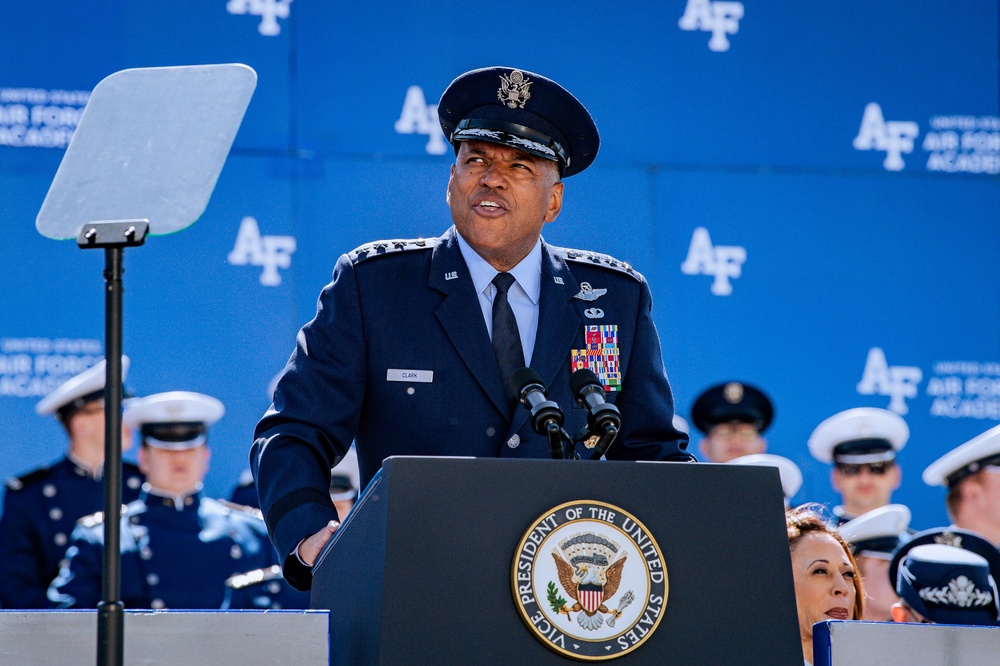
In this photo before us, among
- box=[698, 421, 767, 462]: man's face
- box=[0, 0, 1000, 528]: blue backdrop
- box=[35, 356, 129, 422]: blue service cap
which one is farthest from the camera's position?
box=[698, 421, 767, 462]: man's face

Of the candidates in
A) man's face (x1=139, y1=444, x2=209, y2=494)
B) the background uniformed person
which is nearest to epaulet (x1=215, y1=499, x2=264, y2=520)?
man's face (x1=139, y1=444, x2=209, y2=494)

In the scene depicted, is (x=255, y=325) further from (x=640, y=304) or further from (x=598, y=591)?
(x=598, y=591)

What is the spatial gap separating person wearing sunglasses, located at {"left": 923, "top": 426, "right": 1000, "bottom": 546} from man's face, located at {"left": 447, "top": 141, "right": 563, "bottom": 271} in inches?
119

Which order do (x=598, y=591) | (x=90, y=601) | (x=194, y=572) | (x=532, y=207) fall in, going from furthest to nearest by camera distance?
(x=194, y=572) → (x=90, y=601) → (x=532, y=207) → (x=598, y=591)

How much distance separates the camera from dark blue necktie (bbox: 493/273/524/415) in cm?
238

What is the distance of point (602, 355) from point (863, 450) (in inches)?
104

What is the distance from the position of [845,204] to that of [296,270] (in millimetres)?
1957

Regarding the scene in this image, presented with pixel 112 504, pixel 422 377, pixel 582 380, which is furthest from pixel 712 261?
pixel 112 504

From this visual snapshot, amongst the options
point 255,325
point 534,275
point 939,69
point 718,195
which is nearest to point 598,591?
point 534,275

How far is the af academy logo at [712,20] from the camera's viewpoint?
16.9 feet

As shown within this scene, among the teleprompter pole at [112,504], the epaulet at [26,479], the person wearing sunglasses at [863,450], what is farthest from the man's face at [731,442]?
the teleprompter pole at [112,504]

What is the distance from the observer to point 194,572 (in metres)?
5.05

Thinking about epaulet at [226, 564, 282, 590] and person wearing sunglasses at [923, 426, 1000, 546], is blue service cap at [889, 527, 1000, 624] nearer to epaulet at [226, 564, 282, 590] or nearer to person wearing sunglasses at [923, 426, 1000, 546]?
person wearing sunglasses at [923, 426, 1000, 546]

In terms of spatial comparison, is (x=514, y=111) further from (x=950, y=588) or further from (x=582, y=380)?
(x=950, y=588)
